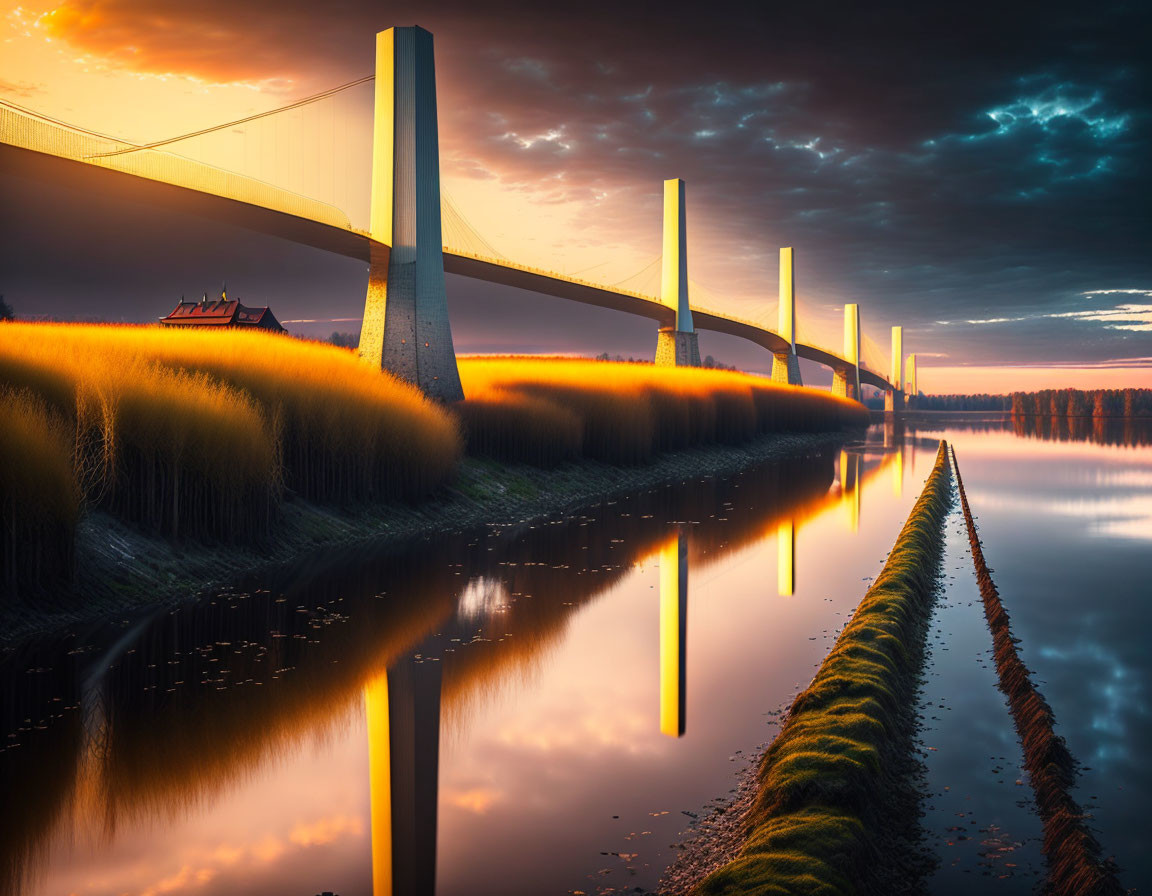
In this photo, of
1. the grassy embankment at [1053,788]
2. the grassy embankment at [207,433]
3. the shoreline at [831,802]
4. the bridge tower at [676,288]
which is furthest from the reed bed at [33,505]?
the bridge tower at [676,288]

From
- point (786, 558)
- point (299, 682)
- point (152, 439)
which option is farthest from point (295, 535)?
point (786, 558)

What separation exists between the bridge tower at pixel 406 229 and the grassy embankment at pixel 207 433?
141 cm

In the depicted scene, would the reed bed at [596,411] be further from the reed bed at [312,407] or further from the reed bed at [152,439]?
the reed bed at [152,439]

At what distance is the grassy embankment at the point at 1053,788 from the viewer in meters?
3.72

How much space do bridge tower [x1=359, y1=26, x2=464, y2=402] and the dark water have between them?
31.1 ft

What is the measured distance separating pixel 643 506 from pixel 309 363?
6.47 m

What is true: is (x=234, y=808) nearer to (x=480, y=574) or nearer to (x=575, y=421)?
(x=480, y=574)

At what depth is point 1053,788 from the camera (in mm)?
4625

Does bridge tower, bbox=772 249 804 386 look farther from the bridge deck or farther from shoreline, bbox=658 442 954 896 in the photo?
shoreline, bbox=658 442 954 896

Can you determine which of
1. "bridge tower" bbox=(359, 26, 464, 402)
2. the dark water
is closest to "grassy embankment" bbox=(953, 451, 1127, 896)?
the dark water

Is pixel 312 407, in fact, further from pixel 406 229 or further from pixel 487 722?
pixel 406 229

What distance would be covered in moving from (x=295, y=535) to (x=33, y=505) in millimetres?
4094

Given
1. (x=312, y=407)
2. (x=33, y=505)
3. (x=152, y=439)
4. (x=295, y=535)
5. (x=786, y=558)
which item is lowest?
(x=786, y=558)

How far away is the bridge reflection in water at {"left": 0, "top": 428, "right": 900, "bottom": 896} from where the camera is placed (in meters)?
4.44
